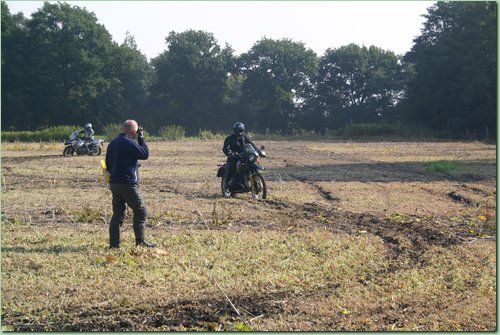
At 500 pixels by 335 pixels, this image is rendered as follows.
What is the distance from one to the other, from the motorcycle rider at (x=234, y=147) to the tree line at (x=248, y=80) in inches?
1770

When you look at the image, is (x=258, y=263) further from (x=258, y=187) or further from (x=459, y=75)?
(x=459, y=75)

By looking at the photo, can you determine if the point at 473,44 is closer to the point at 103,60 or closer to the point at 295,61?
the point at 295,61

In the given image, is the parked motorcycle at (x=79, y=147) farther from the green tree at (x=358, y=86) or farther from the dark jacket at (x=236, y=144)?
the green tree at (x=358, y=86)

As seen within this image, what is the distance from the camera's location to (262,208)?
13969 millimetres

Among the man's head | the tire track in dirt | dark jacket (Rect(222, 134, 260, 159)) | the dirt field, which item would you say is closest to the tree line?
dark jacket (Rect(222, 134, 260, 159))

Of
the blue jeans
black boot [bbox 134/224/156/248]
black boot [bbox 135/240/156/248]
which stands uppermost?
the blue jeans

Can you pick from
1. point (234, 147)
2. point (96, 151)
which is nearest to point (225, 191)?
point (234, 147)

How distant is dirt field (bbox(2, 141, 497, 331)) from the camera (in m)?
6.57

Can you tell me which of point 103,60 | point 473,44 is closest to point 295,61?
point 103,60

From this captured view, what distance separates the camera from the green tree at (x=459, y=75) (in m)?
57.2

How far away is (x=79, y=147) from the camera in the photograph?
31094 millimetres

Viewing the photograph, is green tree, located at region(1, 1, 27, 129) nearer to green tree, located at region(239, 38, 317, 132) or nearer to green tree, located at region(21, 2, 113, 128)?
green tree, located at region(21, 2, 113, 128)

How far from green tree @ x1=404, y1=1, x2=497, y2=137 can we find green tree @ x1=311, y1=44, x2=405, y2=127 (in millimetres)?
9674

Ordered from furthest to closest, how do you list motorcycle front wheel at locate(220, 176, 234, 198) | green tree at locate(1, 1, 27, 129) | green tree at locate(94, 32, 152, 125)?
1. green tree at locate(94, 32, 152, 125)
2. green tree at locate(1, 1, 27, 129)
3. motorcycle front wheel at locate(220, 176, 234, 198)
